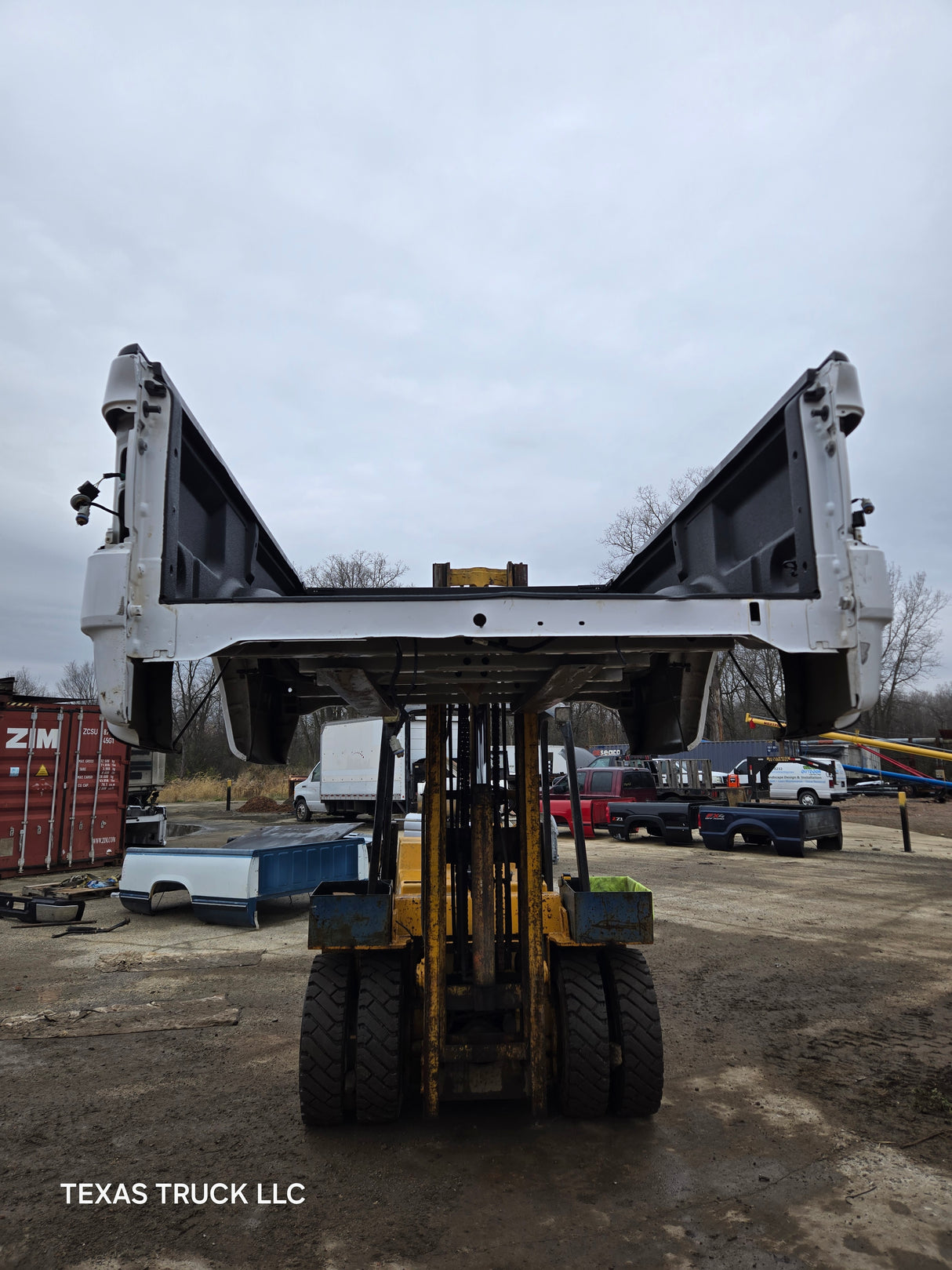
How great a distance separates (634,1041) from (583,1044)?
10.5 inches

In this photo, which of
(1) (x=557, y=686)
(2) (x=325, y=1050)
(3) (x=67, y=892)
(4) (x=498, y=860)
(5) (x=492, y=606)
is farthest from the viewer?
(3) (x=67, y=892)

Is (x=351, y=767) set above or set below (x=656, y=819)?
above

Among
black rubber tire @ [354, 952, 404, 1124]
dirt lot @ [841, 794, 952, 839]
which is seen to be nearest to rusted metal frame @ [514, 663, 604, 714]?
black rubber tire @ [354, 952, 404, 1124]

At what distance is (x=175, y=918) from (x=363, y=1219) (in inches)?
299

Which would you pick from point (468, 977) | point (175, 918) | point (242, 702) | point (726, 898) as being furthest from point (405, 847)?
point (726, 898)

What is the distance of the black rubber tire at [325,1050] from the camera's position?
395 centimetres

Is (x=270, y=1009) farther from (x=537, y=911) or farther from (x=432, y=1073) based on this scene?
(x=537, y=911)

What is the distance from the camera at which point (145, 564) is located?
267cm

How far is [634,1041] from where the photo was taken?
3971 mm

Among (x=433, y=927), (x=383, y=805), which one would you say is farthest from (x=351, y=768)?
(x=433, y=927)

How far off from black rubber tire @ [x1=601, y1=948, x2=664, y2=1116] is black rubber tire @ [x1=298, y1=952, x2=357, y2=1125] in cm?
136

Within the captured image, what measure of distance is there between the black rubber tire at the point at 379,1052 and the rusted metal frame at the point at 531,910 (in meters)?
0.65

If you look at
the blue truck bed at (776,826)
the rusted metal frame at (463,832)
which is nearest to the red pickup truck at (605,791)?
the blue truck bed at (776,826)

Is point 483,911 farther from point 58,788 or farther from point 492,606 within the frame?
point 58,788
